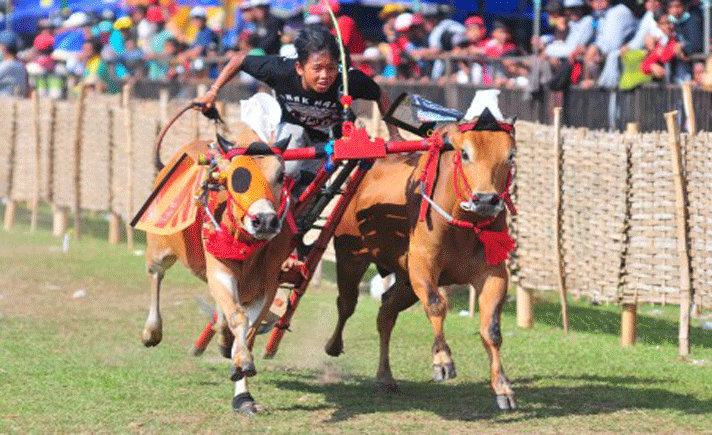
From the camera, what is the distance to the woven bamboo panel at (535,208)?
46.1ft

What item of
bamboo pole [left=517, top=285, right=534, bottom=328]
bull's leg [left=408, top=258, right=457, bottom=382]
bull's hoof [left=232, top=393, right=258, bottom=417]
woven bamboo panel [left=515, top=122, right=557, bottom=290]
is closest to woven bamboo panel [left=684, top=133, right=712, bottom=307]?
woven bamboo panel [left=515, top=122, right=557, bottom=290]

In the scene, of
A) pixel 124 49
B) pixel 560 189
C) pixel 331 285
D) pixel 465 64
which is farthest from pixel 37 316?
pixel 124 49

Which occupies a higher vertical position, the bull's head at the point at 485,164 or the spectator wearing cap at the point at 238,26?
the spectator wearing cap at the point at 238,26

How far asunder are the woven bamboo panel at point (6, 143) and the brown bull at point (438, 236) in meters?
13.7

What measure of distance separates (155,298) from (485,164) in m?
3.04

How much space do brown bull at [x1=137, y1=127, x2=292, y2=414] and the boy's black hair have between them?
64cm

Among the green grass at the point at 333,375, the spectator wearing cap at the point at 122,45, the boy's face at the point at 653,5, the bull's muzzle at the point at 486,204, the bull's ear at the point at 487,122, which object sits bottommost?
the green grass at the point at 333,375

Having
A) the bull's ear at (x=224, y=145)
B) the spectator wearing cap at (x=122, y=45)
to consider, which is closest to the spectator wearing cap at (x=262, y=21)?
the spectator wearing cap at (x=122, y=45)

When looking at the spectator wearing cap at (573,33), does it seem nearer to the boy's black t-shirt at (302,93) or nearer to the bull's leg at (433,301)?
the boy's black t-shirt at (302,93)

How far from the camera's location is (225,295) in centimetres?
991

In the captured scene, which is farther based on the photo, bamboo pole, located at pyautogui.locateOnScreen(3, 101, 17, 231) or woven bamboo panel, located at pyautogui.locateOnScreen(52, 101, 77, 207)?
bamboo pole, located at pyautogui.locateOnScreen(3, 101, 17, 231)

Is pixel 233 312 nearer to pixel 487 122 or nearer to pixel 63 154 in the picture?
pixel 487 122

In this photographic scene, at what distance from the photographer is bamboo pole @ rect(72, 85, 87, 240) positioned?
Answer: 2212 centimetres

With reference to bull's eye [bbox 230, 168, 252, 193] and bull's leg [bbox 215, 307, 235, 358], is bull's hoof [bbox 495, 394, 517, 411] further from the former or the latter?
bull's eye [bbox 230, 168, 252, 193]
